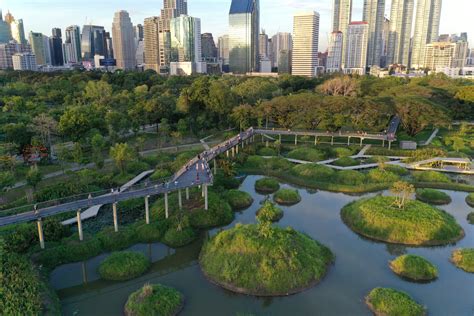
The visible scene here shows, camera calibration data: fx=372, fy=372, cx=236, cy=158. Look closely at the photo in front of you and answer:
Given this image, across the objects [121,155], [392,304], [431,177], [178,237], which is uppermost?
[121,155]

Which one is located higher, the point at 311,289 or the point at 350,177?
the point at 350,177

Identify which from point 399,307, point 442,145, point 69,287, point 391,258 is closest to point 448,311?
point 399,307

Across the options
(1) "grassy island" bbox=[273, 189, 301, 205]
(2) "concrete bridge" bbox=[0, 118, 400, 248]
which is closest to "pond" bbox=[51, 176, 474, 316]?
(2) "concrete bridge" bbox=[0, 118, 400, 248]

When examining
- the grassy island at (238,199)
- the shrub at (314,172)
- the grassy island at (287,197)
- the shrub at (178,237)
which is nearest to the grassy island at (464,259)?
the grassy island at (287,197)

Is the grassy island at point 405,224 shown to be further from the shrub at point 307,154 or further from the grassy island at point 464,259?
the shrub at point 307,154

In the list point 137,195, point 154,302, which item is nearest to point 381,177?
point 137,195

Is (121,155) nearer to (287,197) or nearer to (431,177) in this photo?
(287,197)
